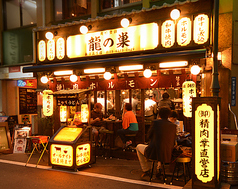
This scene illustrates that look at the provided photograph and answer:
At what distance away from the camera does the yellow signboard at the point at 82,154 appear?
8.30 m

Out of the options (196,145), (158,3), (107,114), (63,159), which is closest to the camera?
(196,145)

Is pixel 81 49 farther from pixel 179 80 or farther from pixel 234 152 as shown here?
pixel 234 152

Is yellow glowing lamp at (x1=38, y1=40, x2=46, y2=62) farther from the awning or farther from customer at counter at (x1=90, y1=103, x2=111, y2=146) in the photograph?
customer at counter at (x1=90, y1=103, x2=111, y2=146)

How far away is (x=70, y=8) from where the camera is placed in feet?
44.7

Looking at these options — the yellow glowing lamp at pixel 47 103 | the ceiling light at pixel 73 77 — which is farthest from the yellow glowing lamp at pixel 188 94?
the yellow glowing lamp at pixel 47 103

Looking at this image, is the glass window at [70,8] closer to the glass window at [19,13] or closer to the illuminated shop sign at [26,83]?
the glass window at [19,13]

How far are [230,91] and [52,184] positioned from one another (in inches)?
290

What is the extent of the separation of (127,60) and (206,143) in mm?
5148

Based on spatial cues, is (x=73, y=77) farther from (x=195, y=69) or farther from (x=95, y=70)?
(x=195, y=69)

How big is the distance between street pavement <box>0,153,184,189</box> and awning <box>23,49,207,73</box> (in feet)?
13.9

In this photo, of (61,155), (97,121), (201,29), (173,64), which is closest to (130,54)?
(173,64)

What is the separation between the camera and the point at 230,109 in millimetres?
8828

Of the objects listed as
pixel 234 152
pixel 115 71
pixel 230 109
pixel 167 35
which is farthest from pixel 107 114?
pixel 234 152

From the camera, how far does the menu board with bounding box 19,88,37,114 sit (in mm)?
15200
